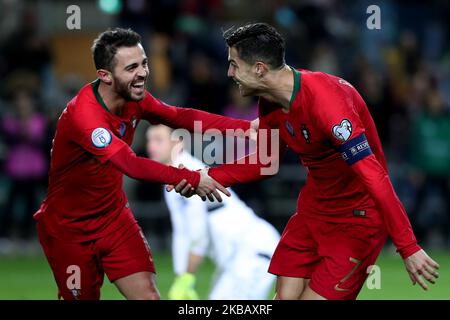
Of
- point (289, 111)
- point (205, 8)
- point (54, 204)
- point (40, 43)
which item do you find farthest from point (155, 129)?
point (205, 8)

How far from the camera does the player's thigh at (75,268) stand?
25.6 feet

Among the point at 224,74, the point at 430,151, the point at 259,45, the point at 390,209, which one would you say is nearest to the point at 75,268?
the point at 259,45

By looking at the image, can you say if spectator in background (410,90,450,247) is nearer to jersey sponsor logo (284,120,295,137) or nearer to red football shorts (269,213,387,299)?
red football shorts (269,213,387,299)

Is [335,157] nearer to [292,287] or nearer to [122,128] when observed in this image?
[292,287]

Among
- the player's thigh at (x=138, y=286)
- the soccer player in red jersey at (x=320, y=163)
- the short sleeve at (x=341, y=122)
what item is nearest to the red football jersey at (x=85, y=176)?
the player's thigh at (x=138, y=286)

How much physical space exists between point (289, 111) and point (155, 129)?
2.75 metres

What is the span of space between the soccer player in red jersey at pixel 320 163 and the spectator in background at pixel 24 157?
7.68 metres

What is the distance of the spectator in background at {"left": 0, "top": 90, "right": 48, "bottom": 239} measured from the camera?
14.7 m

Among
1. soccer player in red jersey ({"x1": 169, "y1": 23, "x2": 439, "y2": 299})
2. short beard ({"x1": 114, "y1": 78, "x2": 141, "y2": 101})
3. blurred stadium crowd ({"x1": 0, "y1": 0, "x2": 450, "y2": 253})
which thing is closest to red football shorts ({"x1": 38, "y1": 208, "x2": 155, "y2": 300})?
soccer player in red jersey ({"x1": 169, "y1": 23, "x2": 439, "y2": 299})

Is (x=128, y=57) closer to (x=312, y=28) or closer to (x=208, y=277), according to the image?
(x=208, y=277)

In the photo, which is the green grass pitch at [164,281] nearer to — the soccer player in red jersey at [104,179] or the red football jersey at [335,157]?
the soccer player in red jersey at [104,179]

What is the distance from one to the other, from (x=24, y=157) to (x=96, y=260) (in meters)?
7.25

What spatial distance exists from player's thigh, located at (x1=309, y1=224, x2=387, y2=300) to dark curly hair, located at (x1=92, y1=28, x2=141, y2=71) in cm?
185

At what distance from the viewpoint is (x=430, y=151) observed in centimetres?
1525
